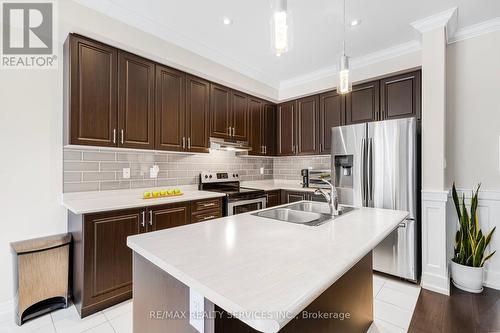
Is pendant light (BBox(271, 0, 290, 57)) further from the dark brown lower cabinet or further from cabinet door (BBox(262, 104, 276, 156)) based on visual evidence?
cabinet door (BBox(262, 104, 276, 156))

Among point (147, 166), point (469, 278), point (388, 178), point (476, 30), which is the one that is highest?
point (476, 30)

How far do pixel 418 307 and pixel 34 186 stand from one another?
361 cm

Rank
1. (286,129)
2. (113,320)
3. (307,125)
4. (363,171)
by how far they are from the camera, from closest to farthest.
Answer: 1. (113,320)
2. (363,171)
3. (307,125)
4. (286,129)

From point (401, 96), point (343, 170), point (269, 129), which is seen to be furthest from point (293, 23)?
point (269, 129)

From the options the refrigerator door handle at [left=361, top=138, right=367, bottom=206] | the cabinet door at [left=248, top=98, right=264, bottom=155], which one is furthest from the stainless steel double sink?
the cabinet door at [left=248, top=98, right=264, bottom=155]

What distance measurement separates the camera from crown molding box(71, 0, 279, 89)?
2.17 m

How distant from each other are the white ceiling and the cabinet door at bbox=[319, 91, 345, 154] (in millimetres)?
598

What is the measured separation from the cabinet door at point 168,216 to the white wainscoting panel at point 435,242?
2474 mm

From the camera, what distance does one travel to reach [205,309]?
2.62 feet

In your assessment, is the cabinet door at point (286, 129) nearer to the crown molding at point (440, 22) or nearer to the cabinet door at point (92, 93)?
the crown molding at point (440, 22)

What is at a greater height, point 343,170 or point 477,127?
point 477,127

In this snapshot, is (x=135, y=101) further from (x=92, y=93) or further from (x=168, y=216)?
(x=168, y=216)

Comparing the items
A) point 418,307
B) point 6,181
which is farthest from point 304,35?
point 6,181

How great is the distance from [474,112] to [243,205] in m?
2.78
